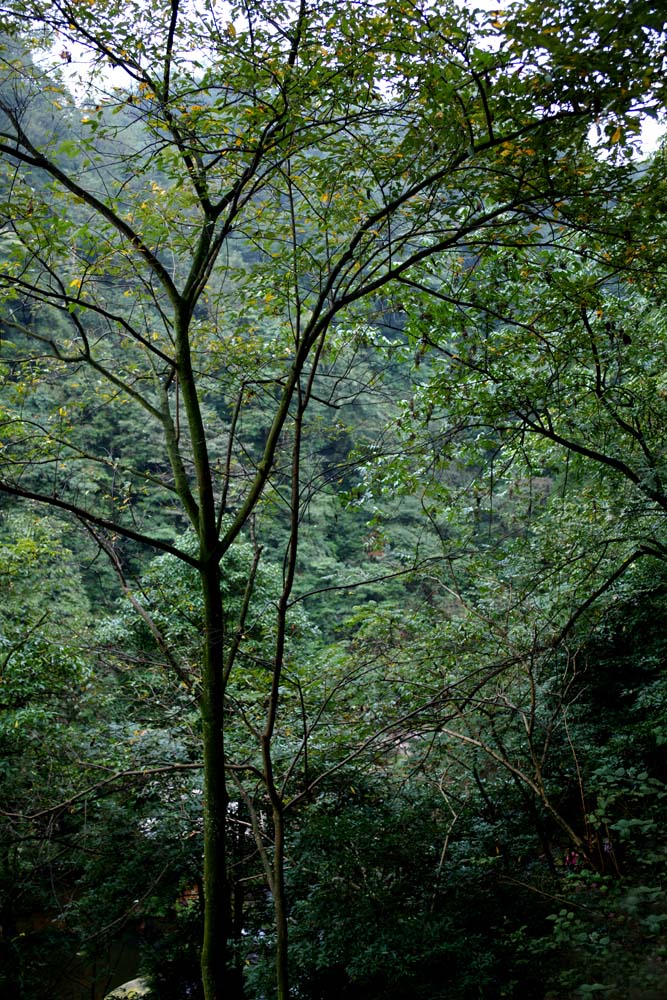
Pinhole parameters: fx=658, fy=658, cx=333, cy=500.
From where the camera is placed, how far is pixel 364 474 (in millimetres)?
3834

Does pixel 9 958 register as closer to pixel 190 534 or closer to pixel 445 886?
pixel 445 886

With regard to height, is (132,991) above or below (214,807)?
below

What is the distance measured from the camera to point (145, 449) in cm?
1409

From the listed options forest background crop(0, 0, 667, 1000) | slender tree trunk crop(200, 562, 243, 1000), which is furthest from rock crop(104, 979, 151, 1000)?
slender tree trunk crop(200, 562, 243, 1000)

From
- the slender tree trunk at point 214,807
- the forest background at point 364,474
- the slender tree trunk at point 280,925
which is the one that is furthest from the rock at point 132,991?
the slender tree trunk at point 280,925

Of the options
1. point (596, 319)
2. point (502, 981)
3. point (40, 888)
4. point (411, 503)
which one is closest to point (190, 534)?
point (40, 888)

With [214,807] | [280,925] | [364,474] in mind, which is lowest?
[280,925]

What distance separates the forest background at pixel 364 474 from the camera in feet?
Result: 7.57

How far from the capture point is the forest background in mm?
2307

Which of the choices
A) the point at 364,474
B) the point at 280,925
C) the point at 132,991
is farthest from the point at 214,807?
the point at 132,991

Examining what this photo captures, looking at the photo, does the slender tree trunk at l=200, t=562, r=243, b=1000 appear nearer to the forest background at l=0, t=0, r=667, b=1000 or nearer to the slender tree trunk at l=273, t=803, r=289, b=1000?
the forest background at l=0, t=0, r=667, b=1000

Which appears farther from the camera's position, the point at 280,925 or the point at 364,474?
the point at 364,474

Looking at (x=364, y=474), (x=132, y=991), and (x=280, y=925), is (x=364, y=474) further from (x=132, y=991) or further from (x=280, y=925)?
(x=132, y=991)

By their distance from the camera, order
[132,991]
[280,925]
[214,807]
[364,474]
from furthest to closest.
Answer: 1. [132,991]
2. [364,474]
3. [214,807]
4. [280,925]
